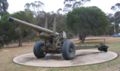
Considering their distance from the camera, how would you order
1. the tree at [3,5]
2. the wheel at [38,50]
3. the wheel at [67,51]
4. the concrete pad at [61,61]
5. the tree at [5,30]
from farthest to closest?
1. the tree at [3,5]
2. the tree at [5,30]
3. the wheel at [38,50]
4. the wheel at [67,51]
5. the concrete pad at [61,61]

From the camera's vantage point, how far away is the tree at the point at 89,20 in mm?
28062

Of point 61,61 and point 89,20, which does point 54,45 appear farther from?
point 89,20

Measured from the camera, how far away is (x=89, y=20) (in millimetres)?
28234

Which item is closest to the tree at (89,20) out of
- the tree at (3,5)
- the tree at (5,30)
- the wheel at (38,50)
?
the tree at (5,30)

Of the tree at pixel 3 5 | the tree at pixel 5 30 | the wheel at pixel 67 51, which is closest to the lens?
the wheel at pixel 67 51

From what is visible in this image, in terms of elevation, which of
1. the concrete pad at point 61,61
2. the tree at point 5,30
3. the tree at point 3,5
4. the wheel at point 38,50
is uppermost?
the tree at point 3,5

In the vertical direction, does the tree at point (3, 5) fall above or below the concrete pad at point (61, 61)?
above

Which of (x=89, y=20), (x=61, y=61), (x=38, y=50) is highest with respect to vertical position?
(x=89, y=20)

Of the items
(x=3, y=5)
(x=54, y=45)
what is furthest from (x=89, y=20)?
(x=3, y=5)

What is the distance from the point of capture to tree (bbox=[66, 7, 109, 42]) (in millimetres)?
28062

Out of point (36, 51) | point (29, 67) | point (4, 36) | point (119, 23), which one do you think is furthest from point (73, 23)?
point (119, 23)

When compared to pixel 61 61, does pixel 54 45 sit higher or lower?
higher

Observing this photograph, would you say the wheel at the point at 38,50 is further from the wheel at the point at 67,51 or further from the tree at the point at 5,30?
the tree at the point at 5,30

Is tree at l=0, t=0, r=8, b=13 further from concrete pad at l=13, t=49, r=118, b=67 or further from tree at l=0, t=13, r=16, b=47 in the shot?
concrete pad at l=13, t=49, r=118, b=67
